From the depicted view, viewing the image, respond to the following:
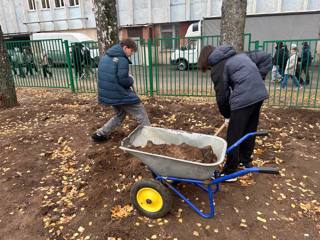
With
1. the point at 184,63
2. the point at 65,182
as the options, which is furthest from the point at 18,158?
the point at 184,63

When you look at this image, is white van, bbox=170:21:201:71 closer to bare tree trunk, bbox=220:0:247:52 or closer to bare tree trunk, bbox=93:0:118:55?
bare tree trunk, bbox=220:0:247:52

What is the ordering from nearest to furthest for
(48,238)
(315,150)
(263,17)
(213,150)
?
(48,238) < (213,150) < (315,150) < (263,17)

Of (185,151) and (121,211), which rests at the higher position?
(185,151)

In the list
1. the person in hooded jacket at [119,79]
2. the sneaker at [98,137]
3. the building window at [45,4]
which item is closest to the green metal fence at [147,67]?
the person in hooded jacket at [119,79]

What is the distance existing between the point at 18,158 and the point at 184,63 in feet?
16.9

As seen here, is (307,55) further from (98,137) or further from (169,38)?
(98,137)

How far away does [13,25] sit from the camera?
84.3ft

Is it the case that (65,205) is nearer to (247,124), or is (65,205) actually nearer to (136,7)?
(247,124)

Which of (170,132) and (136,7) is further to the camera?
(136,7)

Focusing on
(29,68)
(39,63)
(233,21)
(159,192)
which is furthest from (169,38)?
(159,192)

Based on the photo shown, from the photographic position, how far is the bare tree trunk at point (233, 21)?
243 inches

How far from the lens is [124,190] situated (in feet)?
10.7

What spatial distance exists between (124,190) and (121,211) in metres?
0.37

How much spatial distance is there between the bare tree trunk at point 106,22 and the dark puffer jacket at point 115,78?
2720mm
